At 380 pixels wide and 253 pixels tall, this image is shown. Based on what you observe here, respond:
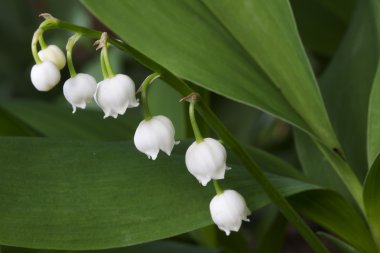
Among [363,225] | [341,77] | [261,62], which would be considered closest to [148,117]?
[261,62]

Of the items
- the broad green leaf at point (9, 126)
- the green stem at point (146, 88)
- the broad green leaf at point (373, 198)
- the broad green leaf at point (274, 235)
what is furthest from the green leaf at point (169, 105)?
the green stem at point (146, 88)

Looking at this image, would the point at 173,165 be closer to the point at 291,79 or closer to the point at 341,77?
the point at 291,79

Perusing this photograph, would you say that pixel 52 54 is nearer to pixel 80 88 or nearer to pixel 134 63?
pixel 80 88

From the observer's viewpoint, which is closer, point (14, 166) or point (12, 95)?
point (14, 166)

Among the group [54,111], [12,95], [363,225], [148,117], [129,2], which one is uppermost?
[12,95]

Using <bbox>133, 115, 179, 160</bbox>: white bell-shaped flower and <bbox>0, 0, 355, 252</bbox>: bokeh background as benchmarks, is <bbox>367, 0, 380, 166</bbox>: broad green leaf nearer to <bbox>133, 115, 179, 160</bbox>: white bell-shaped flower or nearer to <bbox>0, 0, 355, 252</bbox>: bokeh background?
<bbox>133, 115, 179, 160</bbox>: white bell-shaped flower

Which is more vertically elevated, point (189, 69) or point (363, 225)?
point (189, 69)
